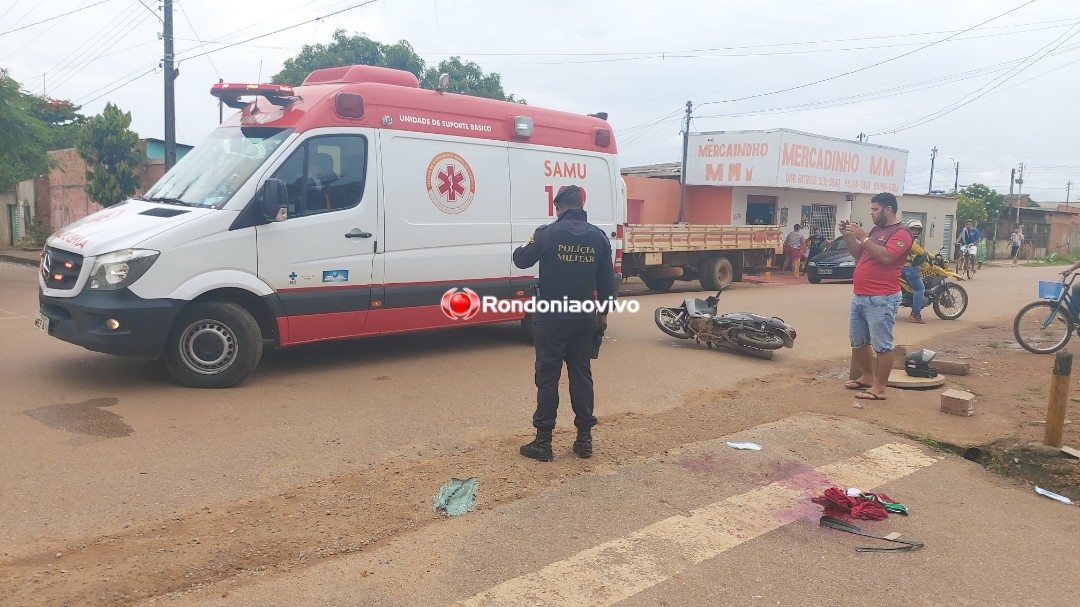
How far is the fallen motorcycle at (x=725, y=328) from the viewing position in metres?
8.49

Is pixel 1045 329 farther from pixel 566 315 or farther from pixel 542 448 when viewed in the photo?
pixel 542 448

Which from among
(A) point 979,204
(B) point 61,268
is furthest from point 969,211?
(B) point 61,268

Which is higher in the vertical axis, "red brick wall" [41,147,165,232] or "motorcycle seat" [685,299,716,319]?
"red brick wall" [41,147,165,232]

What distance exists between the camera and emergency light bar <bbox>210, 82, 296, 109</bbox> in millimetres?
6629

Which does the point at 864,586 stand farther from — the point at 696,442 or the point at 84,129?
the point at 84,129

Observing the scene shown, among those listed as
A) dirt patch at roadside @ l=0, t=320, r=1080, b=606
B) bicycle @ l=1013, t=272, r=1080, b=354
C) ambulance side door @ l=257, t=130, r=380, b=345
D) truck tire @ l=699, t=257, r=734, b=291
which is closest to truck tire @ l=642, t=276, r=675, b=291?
A: truck tire @ l=699, t=257, r=734, b=291

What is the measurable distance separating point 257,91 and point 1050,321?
931cm

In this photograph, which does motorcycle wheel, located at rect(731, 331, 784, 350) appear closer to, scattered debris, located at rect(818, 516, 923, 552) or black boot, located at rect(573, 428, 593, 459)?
black boot, located at rect(573, 428, 593, 459)

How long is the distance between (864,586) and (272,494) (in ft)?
9.81

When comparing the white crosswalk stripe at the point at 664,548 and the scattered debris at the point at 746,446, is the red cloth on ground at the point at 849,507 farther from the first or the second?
the scattered debris at the point at 746,446

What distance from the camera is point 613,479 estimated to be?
4465 mm

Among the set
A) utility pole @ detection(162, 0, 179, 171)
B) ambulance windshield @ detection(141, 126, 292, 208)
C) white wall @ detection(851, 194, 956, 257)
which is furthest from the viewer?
white wall @ detection(851, 194, 956, 257)

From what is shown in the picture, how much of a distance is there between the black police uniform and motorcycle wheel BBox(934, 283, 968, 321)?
955 centimetres

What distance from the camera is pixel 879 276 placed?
21.6 feet
